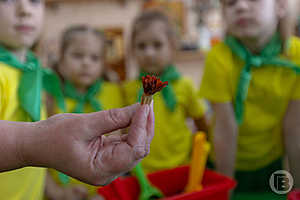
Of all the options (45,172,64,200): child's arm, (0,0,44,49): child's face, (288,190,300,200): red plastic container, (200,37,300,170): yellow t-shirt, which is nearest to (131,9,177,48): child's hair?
(200,37,300,170): yellow t-shirt

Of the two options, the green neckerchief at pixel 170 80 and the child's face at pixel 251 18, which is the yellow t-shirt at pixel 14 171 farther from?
the child's face at pixel 251 18

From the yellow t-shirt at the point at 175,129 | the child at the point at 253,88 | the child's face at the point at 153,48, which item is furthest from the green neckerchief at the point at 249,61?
the child's face at the point at 153,48

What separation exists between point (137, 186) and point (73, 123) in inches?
8.9

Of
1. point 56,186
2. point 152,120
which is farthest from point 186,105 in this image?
point 152,120

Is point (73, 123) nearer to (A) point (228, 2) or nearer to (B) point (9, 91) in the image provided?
(B) point (9, 91)

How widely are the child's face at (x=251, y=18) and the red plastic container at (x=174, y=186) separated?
268 mm

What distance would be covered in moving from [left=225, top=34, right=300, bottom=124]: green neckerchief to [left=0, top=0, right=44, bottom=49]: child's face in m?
0.38

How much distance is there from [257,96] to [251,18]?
0.15 meters

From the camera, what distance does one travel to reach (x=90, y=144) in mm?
237

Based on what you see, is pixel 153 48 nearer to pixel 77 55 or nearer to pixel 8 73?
pixel 77 55

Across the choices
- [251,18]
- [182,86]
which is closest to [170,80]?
[182,86]

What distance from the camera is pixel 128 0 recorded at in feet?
6.29

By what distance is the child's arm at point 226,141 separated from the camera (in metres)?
0.55

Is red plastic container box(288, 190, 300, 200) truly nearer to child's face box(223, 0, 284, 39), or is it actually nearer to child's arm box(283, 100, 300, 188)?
child's arm box(283, 100, 300, 188)
